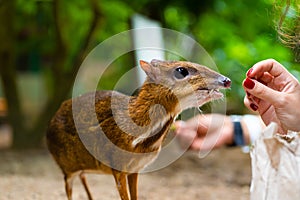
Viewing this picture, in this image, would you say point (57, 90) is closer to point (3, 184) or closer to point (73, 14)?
point (73, 14)

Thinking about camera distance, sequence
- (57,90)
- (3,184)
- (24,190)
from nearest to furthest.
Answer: (24,190) < (3,184) < (57,90)

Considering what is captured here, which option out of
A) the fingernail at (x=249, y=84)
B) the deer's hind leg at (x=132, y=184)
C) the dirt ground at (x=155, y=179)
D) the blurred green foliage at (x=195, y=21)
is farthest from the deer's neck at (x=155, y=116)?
the blurred green foliage at (x=195, y=21)

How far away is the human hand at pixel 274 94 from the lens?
5.12 ft

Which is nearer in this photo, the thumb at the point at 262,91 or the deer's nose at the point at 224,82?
the deer's nose at the point at 224,82

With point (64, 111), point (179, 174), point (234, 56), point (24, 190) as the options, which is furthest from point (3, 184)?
point (234, 56)

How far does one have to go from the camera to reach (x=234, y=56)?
3674 mm

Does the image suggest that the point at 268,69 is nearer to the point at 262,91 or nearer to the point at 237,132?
the point at 262,91

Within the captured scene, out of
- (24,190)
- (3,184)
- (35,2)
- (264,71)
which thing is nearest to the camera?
(264,71)

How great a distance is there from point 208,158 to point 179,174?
584mm

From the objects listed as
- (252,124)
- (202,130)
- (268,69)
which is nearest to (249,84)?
(268,69)

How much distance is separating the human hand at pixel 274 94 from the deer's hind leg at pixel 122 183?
39cm

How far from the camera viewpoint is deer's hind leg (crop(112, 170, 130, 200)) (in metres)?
1.49

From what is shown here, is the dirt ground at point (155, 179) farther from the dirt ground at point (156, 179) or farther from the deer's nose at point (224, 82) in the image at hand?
the deer's nose at point (224, 82)

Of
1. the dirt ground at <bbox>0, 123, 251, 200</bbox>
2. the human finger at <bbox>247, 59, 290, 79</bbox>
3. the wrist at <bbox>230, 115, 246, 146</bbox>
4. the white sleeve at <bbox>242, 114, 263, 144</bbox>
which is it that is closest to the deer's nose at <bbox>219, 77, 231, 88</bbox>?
the human finger at <bbox>247, 59, 290, 79</bbox>
